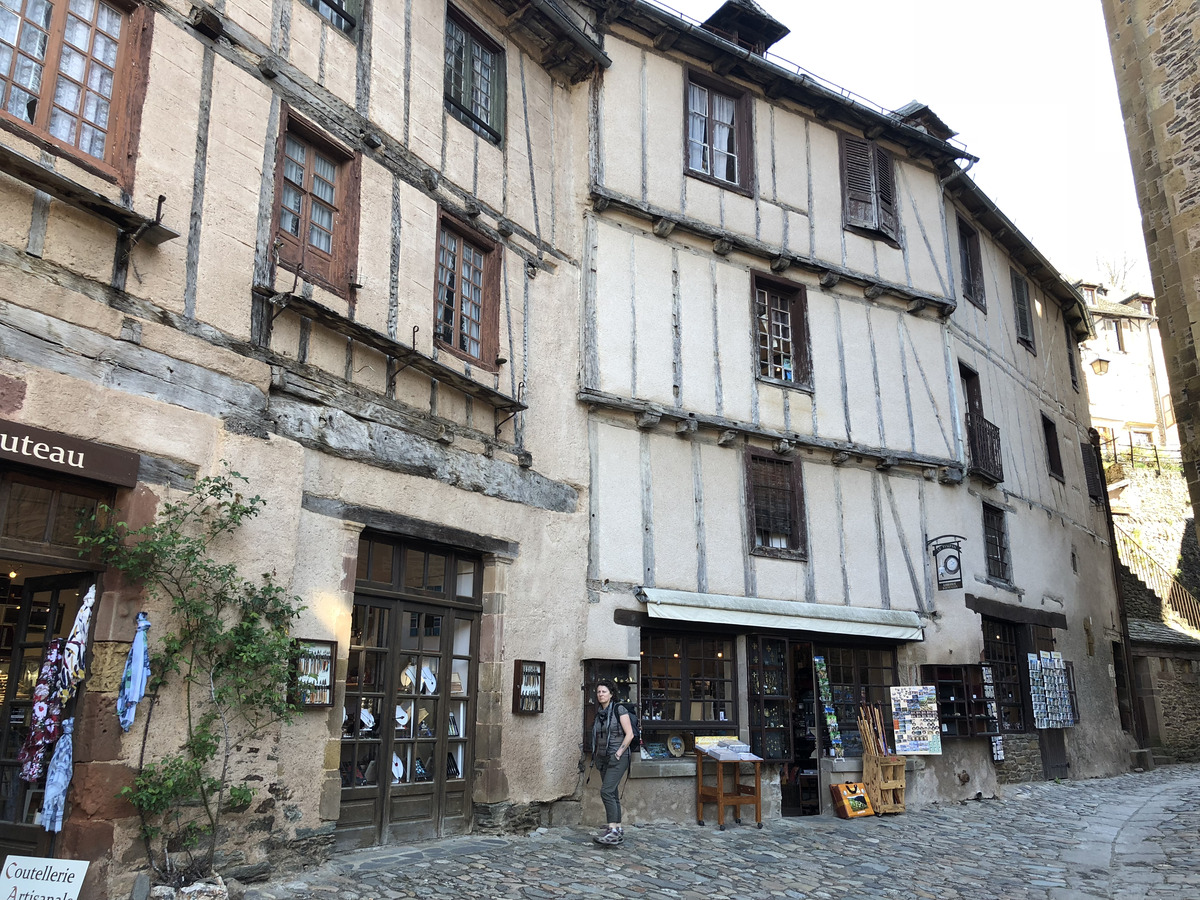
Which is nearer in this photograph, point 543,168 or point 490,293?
point 490,293

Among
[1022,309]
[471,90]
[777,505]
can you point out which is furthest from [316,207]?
[1022,309]

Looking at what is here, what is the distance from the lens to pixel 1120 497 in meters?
24.8

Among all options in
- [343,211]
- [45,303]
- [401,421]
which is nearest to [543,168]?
[343,211]

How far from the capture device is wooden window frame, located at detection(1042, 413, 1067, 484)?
1678cm

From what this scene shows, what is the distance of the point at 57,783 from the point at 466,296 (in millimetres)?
5289

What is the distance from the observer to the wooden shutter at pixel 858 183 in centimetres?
1276

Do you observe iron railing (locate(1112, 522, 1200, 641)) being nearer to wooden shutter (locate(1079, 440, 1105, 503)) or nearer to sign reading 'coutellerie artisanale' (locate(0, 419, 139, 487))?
wooden shutter (locate(1079, 440, 1105, 503))

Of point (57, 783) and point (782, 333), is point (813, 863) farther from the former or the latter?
point (782, 333)

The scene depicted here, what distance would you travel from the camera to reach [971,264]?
15312 millimetres

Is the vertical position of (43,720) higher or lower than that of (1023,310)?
lower

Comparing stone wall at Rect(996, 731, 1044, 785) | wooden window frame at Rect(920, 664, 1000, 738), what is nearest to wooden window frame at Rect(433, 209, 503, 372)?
wooden window frame at Rect(920, 664, 1000, 738)

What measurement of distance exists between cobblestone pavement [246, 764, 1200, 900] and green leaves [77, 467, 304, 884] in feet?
2.15

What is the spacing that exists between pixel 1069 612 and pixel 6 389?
15.6 meters

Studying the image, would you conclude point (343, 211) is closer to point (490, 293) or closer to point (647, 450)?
point (490, 293)
